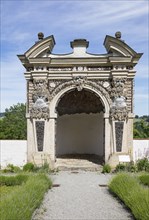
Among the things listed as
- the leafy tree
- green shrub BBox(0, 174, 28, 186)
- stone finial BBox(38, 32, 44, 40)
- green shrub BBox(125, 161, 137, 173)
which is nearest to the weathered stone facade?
stone finial BBox(38, 32, 44, 40)

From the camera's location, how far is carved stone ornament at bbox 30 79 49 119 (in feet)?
49.8

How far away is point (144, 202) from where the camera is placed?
6.66 meters

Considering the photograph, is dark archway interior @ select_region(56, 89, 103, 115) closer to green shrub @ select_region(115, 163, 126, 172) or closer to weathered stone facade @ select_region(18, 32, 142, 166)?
weathered stone facade @ select_region(18, 32, 142, 166)

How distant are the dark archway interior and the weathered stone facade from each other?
1.61 m

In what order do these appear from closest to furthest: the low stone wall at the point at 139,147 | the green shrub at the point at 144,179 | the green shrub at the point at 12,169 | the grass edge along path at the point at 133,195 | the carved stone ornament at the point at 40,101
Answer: the grass edge along path at the point at 133,195, the green shrub at the point at 144,179, the green shrub at the point at 12,169, the carved stone ornament at the point at 40,101, the low stone wall at the point at 139,147

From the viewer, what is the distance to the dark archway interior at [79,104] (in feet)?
57.1

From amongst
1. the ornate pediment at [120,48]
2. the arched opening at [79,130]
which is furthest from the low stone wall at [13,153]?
the ornate pediment at [120,48]

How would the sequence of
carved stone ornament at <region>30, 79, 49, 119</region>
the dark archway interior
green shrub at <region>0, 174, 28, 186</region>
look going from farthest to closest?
the dark archway interior < carved stone ornament at <region>30, 79, 49, 119</region> < green shrub at <region>0, 174, 28, 186</region>

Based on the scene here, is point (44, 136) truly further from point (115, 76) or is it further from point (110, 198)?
point (110, 198)

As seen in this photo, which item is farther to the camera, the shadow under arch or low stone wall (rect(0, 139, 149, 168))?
the shadow under arch

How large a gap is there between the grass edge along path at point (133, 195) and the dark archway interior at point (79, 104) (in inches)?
314

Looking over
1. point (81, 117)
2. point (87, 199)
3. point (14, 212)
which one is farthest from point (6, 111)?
point (14, 212)

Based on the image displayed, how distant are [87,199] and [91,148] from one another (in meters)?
10.4

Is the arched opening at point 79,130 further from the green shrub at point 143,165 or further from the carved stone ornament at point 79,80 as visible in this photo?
the green shrub at point 143,165
